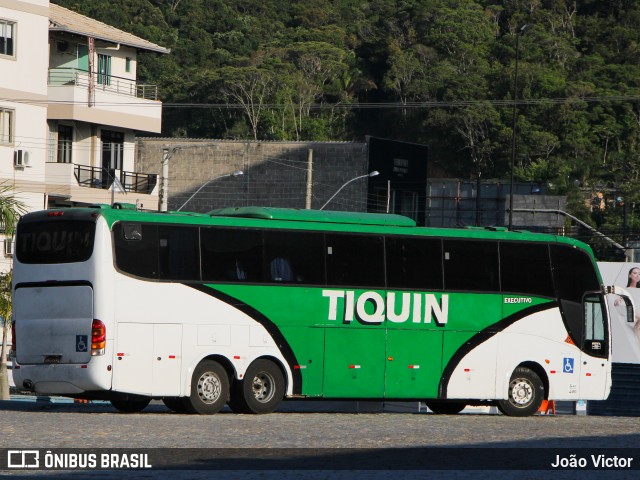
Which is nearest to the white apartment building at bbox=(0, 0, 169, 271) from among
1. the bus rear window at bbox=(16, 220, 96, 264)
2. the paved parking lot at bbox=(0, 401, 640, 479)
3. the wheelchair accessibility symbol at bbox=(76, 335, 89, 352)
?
the bus rear window at bbox=(16, 220, 96, 264)

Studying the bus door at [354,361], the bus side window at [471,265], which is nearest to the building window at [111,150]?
the bus side window at [471,265]

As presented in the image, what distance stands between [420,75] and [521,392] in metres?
104

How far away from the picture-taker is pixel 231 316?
24766 millimetres

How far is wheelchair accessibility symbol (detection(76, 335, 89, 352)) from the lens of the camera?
2338 cm

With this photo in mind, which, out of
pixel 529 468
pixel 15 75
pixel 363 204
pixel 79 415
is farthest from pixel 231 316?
pixel 363 204

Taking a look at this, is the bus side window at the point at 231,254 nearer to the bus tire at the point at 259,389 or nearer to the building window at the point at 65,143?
the bus tire at the point at 259,389

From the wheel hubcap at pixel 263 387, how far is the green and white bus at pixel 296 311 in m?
0.03

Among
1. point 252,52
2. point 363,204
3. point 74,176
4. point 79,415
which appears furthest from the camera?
point 252,52

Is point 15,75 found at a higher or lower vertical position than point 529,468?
higher

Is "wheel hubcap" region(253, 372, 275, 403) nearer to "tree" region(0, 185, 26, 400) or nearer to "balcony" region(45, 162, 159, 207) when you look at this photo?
"tree" region(0, 185, 26, 400)

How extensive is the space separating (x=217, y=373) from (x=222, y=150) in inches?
2337

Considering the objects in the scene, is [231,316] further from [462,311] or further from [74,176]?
[74,176]

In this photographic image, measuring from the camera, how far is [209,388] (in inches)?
971

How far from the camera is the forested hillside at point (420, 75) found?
114750mm
